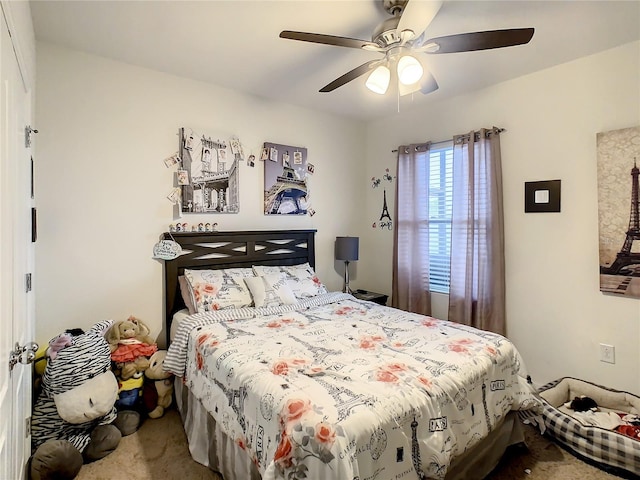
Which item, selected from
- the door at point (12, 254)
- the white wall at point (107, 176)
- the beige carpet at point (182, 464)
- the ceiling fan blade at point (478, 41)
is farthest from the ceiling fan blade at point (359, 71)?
the beige carpet at point (182, 464)

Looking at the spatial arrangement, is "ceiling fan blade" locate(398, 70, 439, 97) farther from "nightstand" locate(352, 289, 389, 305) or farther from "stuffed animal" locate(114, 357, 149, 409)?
"stuffed animal" locate(114, 357, 149, 409)

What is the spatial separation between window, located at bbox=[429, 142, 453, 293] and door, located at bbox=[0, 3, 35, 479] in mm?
3143

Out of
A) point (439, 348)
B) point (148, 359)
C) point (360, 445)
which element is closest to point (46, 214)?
point (148, 359)

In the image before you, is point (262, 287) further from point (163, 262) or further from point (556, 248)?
point (556, 248)

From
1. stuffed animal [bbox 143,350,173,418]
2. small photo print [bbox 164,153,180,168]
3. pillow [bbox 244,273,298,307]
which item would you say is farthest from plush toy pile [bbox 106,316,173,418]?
small photo print [bbox 164,153,180,168]

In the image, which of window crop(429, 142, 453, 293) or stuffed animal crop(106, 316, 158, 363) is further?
window crop(429, 142, 453, 293)

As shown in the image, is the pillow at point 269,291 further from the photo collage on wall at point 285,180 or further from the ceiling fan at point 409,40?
the ceiling fan at point 409,40

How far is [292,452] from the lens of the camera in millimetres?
1247

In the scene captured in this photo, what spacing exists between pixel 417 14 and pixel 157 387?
2.78 metres

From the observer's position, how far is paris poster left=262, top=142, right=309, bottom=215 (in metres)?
3.41

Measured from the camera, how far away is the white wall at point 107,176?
2389mm

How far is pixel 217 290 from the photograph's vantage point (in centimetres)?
273

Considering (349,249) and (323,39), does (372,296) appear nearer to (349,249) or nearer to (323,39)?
(349,249)

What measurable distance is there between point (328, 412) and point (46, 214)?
2.31m
